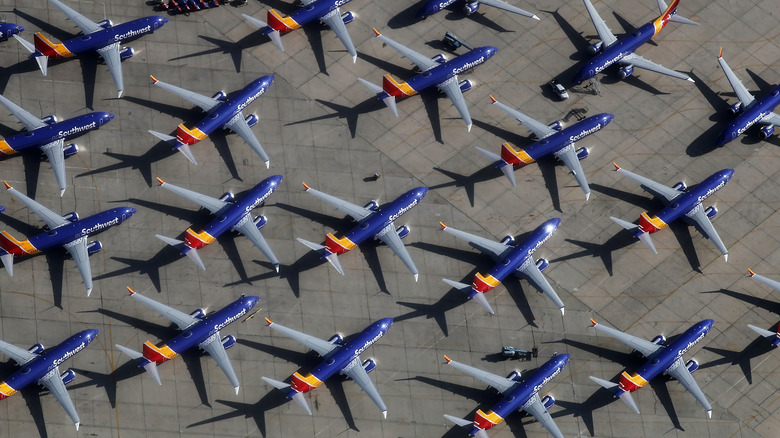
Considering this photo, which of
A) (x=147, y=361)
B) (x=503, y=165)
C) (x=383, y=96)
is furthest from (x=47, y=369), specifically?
(x=503, y=165)

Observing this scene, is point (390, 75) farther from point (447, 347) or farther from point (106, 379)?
point (106, 379)

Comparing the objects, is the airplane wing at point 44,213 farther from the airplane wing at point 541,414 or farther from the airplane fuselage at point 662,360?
the airplane fuselage at point 662,360

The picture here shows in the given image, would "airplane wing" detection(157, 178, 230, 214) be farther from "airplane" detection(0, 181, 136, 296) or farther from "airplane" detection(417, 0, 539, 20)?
"airplane" detection(417, 0, 539, 20)

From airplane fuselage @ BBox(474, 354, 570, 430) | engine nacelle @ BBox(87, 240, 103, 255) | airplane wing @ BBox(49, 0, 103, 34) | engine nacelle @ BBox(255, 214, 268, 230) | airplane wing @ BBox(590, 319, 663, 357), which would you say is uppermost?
airplane wing @ BBox(49, 0, 103, 34)

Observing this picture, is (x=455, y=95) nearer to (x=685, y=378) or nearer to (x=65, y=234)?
(x=685, y=378)

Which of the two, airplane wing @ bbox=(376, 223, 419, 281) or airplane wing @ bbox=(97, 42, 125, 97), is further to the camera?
airplane wing @ bbox=(97, 42, 125, 97)

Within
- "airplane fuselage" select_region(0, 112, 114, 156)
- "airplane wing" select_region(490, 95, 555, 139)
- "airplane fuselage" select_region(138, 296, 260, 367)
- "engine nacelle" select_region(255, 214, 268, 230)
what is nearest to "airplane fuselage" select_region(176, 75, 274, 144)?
"airplane fuselage" select_region(0, 112, 114, 156)
